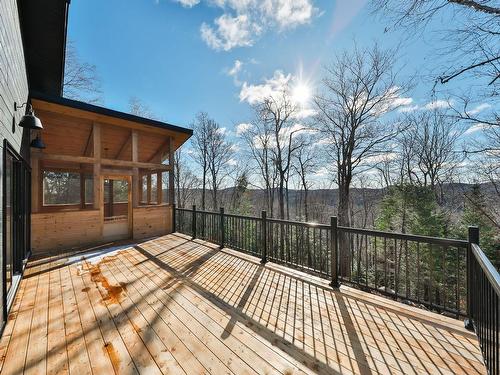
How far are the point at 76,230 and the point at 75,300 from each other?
3711 mm

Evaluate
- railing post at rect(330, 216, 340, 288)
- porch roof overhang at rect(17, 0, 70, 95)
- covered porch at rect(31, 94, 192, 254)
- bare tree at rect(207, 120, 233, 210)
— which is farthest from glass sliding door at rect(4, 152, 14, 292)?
bare tree at rect(207, 120, 233, 210)

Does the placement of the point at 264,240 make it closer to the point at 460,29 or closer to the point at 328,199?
the point at 460,29

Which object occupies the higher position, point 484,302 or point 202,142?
→ point 202,142

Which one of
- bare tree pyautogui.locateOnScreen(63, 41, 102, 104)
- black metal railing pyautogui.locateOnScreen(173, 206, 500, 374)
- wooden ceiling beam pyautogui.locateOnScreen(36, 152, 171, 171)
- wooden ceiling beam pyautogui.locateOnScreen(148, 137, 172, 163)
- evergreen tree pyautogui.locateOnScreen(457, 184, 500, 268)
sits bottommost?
evergreen tree pyautogui.locateOnScreen(457, 184, 500, 268)

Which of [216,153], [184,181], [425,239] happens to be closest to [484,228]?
[425,239]

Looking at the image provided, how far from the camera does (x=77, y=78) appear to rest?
11.0m

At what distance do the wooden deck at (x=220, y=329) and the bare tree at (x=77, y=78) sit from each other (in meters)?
11.4

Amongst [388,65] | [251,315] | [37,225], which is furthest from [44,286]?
[388,65]

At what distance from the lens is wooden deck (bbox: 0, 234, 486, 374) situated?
1731mm

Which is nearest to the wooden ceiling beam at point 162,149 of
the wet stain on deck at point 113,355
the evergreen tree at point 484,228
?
the wet stain on deck at point 113,355

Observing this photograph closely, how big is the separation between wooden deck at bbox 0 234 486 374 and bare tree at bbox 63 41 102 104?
1141cm

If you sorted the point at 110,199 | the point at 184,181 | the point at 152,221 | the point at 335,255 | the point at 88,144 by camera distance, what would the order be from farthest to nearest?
the point at 184,181 < the point at 110,199 < the point at 88,144 < the point at 152,221 < the point at 335,255

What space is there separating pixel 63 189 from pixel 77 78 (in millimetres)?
5734

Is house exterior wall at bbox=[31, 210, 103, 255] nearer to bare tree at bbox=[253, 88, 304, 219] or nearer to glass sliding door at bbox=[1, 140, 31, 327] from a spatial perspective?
glass sliding door at bbox=[1, 140, 31, 327]
